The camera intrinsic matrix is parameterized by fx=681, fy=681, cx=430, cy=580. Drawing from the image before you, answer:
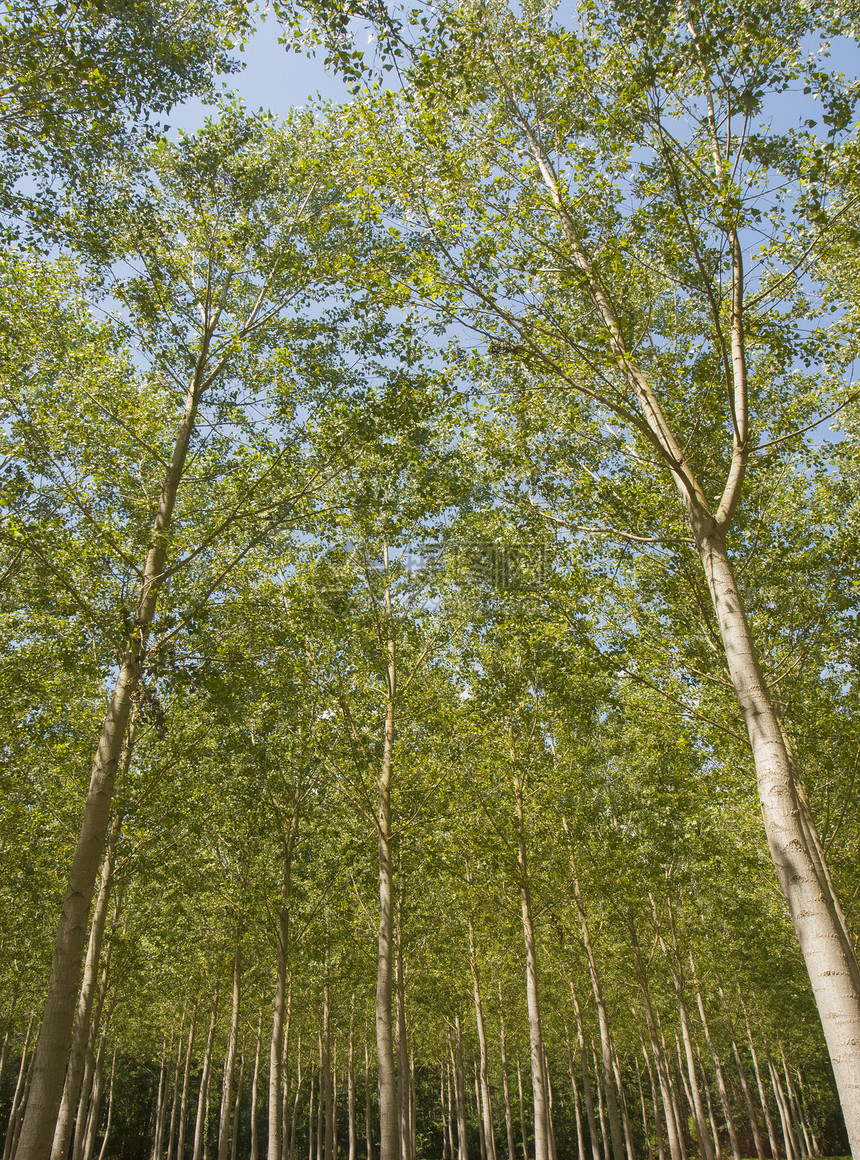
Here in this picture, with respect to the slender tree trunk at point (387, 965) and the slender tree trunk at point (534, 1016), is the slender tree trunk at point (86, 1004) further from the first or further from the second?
the slender tree trunk at point (534, 1016)

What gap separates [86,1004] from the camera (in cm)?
1202

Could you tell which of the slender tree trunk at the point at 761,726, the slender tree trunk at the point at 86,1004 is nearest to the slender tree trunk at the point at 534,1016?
the slender tree trunk at the point at 86,1004

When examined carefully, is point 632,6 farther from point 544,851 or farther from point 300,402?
point 544,851

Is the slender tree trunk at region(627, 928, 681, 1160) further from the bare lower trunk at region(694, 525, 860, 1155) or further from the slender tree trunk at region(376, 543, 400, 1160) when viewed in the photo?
the bare lower trunk at region(694, 525, 860, 1155)

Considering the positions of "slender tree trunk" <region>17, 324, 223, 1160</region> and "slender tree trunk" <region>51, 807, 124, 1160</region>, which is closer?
"slender tree trunk" <region>17, 324, 223, 1160</region>

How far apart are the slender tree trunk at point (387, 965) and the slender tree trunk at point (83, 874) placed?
5.04m

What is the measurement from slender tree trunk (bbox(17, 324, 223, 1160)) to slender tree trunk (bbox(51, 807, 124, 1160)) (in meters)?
3.60

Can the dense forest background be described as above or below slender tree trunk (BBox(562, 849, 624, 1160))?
above

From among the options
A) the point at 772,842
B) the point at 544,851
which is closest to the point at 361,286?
the point at 772,842

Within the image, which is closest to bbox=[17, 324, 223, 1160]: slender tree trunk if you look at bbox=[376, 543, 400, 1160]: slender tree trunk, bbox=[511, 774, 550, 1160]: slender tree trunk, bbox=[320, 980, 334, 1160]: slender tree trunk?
bbox=[376, 543, 400, 1160]: slender tree trunk

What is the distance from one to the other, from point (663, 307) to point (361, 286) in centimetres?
486

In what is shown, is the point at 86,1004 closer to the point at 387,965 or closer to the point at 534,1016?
the point at 387,965

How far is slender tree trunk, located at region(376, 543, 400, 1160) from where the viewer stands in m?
11.2

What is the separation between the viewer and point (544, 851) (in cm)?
1862
